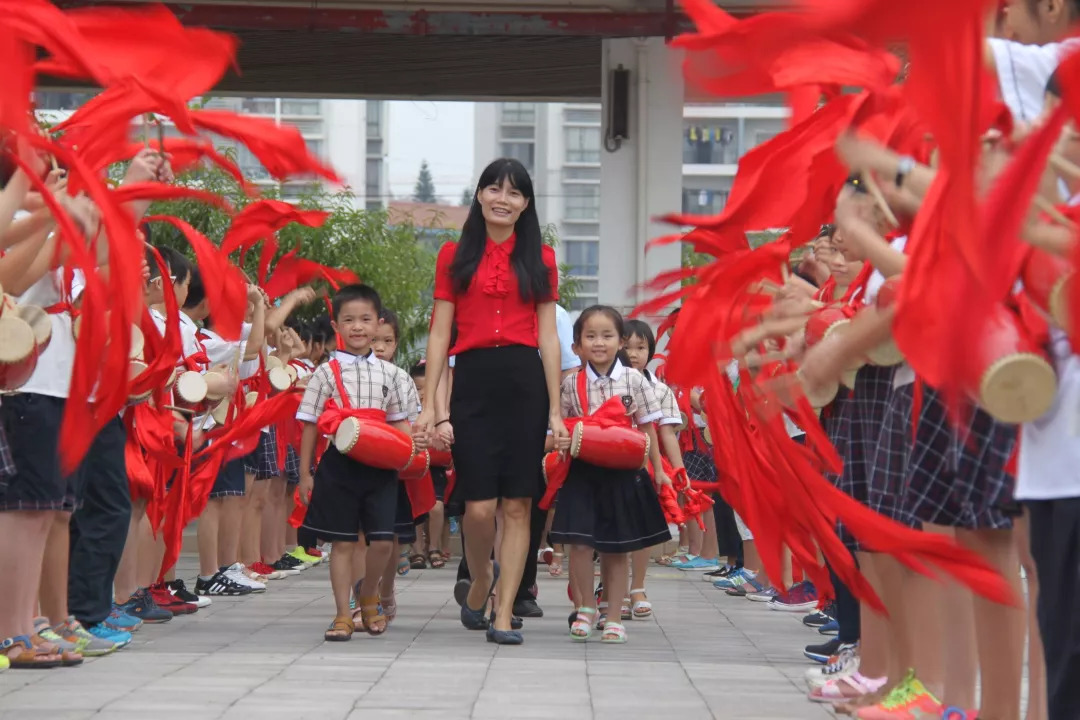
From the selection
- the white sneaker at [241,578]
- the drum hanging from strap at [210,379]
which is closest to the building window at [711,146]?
the white sneaker at [241,578]

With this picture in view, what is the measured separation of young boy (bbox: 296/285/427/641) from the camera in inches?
306

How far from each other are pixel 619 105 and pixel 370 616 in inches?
307

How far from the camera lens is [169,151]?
5.28 metres

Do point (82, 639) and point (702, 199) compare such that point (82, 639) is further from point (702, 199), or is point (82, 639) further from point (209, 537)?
point (702, 199)

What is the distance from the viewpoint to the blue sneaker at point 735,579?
11.0 m

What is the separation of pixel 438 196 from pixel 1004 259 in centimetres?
7804

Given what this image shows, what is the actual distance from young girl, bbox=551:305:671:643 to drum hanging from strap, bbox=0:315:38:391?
119 inches

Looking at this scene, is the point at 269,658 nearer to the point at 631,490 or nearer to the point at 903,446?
the point at 631,490

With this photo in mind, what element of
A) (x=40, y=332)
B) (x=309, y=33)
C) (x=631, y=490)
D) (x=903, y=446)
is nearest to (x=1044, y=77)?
(x=903, y=446)

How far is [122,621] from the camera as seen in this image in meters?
7.64

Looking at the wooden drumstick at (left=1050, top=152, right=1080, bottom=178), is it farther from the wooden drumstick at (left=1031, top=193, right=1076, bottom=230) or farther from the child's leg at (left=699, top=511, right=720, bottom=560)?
the child's leg at (left=699, top=511, right=720, bottom=560)

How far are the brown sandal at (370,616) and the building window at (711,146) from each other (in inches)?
2822

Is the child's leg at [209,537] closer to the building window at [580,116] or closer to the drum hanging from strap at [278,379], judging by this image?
the drum hanging from strap at [278,379]

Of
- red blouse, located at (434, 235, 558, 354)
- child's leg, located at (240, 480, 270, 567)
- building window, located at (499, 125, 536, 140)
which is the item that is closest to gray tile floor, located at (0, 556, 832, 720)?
red blouse, located at (434, 235, 558, 354)
